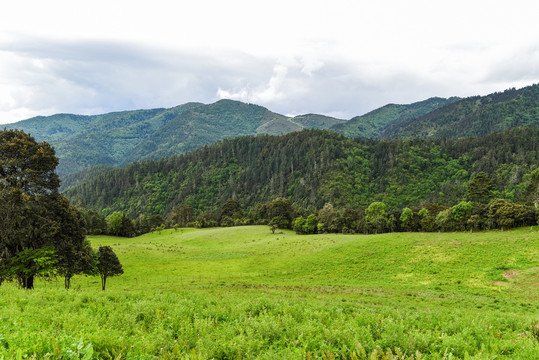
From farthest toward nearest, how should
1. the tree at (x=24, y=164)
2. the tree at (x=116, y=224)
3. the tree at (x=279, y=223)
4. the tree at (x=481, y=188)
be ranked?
1. the tree at (x=116, y=224)
2. the tree at (x=279, y=223)
3. the tree at (x=481, y=188)
4. the tree at (x=24, y=164)

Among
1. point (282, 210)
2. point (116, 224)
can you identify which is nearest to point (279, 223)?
point (282, 210)

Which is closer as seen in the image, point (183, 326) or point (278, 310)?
point (183, 326)

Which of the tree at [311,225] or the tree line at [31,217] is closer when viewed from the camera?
the tree line at [31,217]

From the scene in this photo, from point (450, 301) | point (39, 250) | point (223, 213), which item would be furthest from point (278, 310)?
point (223, 213)

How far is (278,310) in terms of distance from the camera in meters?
11.1

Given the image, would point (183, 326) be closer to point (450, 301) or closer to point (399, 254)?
point (450, 301)

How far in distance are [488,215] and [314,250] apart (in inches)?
1871

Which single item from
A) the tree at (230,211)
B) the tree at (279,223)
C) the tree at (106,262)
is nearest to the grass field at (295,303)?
the tree at (106,262)

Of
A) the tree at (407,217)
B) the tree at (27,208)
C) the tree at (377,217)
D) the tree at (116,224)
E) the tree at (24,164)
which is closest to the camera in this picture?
the tree at (27,208)

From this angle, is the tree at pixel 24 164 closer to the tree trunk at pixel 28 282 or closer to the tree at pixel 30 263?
the tree at pixel 30 263

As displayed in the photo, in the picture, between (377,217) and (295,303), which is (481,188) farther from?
(295,303)

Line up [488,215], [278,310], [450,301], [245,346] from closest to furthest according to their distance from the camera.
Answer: [245,346], [278,310], [450,301], [488,215]

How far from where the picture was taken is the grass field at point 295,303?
6805 mm

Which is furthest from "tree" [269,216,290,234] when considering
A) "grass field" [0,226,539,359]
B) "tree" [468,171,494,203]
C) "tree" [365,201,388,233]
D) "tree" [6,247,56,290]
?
"tree" [6,247,56,290]
